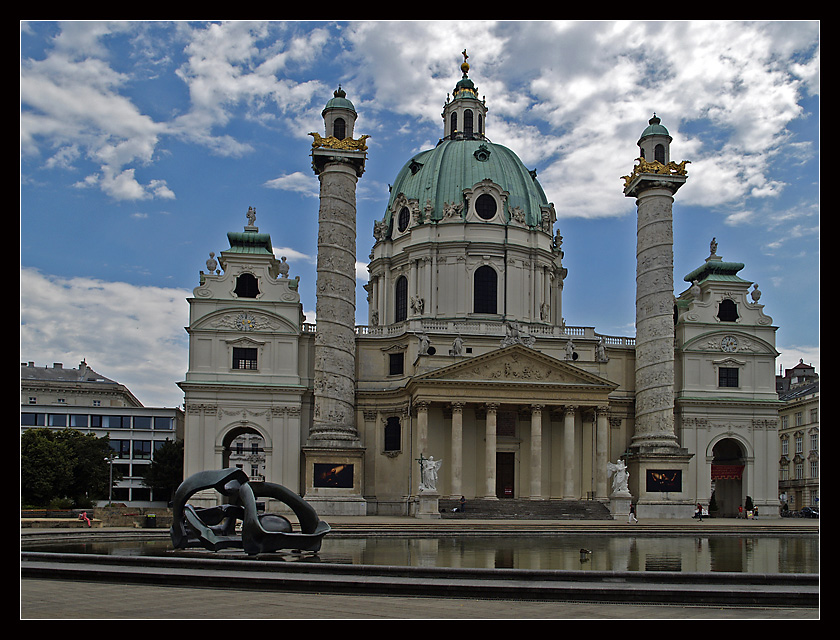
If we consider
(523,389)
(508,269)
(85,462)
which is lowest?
(85,462)

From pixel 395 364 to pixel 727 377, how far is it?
22581 millimetres

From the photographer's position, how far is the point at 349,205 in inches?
2175

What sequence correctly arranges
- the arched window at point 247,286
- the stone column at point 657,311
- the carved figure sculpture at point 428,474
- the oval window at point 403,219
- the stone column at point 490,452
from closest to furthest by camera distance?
1. the carved figure sculpture at point 428,474
2. the stone column at point 490,452
3. the stone column at point 657,311
4. the arched window at point 247,286
5. the oval window at point 403,219

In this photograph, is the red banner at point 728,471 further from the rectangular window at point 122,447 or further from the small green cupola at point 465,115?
the rectangular window at point 122,447

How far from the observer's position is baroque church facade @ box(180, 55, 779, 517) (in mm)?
54844

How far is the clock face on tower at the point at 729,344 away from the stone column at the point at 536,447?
14.7 m

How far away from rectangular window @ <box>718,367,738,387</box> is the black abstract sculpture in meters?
45.4

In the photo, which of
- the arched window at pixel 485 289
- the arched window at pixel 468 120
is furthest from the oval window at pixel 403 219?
the arched window at pixel 468 120

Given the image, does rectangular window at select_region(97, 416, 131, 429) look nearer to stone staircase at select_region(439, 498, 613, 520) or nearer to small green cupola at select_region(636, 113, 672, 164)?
stone staircase at select_region(439, 498, 613, 520)

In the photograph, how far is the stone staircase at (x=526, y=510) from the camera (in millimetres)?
49906
